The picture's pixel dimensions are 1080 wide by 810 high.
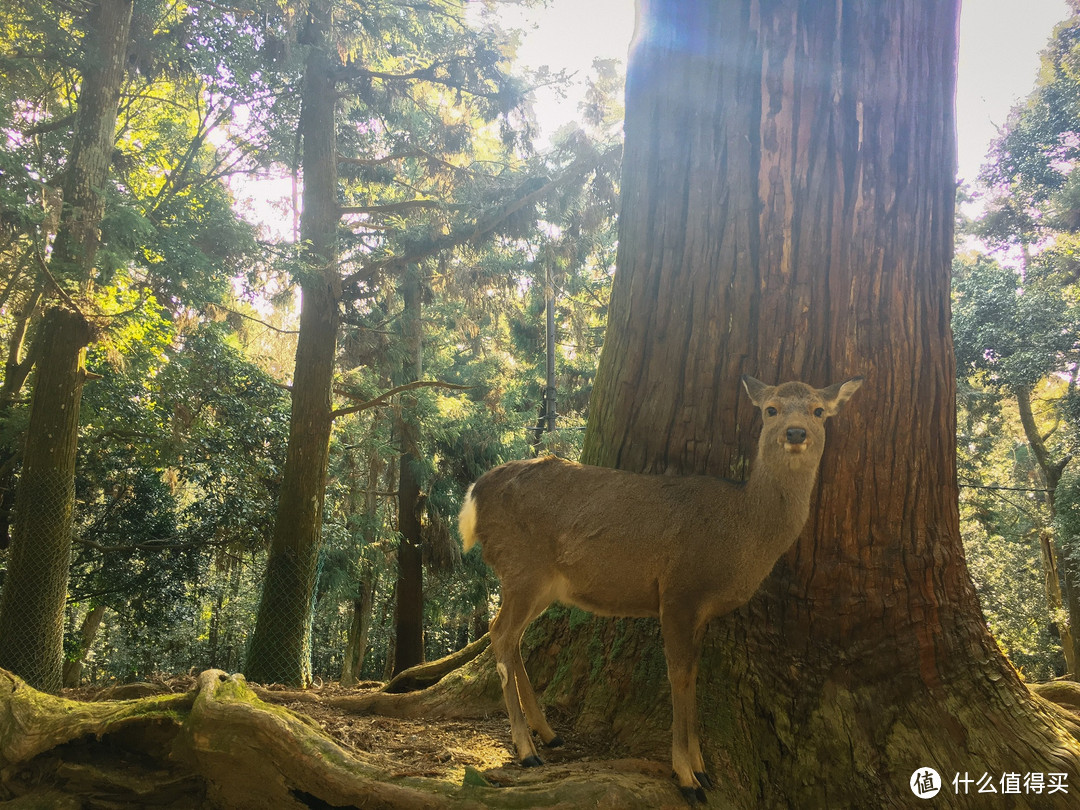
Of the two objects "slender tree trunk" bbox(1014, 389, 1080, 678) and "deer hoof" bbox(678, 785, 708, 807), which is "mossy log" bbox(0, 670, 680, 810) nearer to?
"deer hoof" bbox(678, 785, 708, 807)

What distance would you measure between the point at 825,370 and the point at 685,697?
184 centimetres

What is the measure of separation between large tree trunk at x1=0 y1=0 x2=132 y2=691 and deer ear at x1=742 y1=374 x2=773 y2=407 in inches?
340

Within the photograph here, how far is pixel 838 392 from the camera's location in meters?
3.46

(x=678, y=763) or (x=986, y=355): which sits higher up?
(x=986, y=355)

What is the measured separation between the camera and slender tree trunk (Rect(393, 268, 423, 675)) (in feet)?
53.9

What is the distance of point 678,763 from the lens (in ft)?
9.88

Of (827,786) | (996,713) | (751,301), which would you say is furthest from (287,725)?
(996,713)

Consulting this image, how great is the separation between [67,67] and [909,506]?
1429 cm

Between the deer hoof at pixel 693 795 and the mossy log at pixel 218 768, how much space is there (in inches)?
2.5

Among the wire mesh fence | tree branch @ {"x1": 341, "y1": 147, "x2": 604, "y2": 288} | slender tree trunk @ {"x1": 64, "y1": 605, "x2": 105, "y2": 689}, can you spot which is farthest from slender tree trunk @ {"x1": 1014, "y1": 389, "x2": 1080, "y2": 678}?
slender tree trunk @ {"x1": 64, "y1": 605, "x2": 105, "y2": 689}

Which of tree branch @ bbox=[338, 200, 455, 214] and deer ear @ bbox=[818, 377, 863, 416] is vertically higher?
tree branch @ bbox=[338, 200, 455, 214]

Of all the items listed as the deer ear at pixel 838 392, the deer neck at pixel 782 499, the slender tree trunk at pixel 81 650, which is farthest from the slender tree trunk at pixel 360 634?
the deer ear at pixel 838 392

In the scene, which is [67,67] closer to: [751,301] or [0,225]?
[0,225]

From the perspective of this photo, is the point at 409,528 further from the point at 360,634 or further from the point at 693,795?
the point at 693,795
